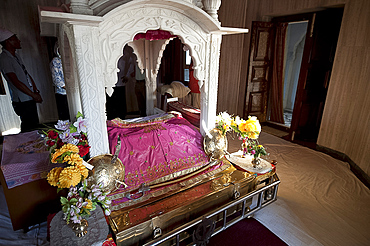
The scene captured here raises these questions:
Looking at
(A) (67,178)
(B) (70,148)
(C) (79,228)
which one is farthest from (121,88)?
(C) (79,228)

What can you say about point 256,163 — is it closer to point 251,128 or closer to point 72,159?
point 251,128

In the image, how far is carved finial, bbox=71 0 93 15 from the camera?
5.90ft

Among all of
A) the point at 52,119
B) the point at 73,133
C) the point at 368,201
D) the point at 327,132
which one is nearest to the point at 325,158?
the point at 327,132

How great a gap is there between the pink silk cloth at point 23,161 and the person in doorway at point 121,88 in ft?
11.2

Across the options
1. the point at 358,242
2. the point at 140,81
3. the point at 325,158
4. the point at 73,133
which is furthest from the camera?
the point at 140,81

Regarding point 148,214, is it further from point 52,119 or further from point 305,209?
point 52,119

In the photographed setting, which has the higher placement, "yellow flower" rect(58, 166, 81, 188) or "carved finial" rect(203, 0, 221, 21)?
"carved finial" rect(203, 0, 221, 21)

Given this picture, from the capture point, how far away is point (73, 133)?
1.94m

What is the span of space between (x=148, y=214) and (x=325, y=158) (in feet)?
11.8

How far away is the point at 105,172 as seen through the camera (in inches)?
80.7

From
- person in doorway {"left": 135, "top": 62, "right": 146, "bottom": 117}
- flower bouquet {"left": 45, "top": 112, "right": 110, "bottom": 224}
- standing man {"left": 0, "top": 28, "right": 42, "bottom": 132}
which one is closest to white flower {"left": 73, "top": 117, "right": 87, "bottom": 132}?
flower bouquet {"left": 45, "top": 112, "right": 110, "bottom": 224}

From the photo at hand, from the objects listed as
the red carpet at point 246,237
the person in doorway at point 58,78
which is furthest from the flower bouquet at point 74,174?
the person in doorway at point 58,78

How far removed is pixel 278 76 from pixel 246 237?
470 centimetres

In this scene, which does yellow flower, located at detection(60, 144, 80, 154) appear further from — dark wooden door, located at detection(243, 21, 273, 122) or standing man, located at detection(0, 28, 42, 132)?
dark wooden door, located at detection(243, 21, 273, 122)
